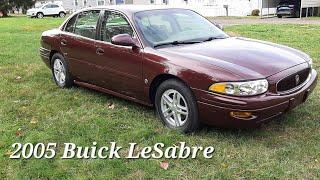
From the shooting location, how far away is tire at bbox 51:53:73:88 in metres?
7.12

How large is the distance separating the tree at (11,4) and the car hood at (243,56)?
40556 millimetres

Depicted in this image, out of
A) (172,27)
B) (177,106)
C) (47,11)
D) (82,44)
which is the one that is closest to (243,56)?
(177,106)

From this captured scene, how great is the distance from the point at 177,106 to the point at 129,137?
0.65 m

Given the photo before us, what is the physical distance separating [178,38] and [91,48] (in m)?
1.36

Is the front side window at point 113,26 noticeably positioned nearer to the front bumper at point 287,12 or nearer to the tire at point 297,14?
the front bumper at point 287,12

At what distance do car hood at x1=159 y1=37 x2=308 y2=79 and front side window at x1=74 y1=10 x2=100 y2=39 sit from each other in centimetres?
153

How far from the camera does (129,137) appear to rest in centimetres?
502

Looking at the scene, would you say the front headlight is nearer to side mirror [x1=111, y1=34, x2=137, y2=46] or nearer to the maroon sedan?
the maroon sedan

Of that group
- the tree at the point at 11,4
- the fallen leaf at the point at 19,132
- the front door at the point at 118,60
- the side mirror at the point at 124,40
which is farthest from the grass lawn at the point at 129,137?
the tree at the point at 11,4

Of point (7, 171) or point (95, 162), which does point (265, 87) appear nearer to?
point (95, 162)

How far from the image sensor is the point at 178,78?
4.97 meters

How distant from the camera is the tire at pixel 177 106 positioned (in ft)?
15.8

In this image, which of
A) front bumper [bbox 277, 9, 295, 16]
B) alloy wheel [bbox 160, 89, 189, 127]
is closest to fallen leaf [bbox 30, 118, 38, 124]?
alloy wheel [bbox 160, 89, 189, 127]

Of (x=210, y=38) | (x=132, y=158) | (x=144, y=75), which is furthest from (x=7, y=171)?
(x=210, y=38)
